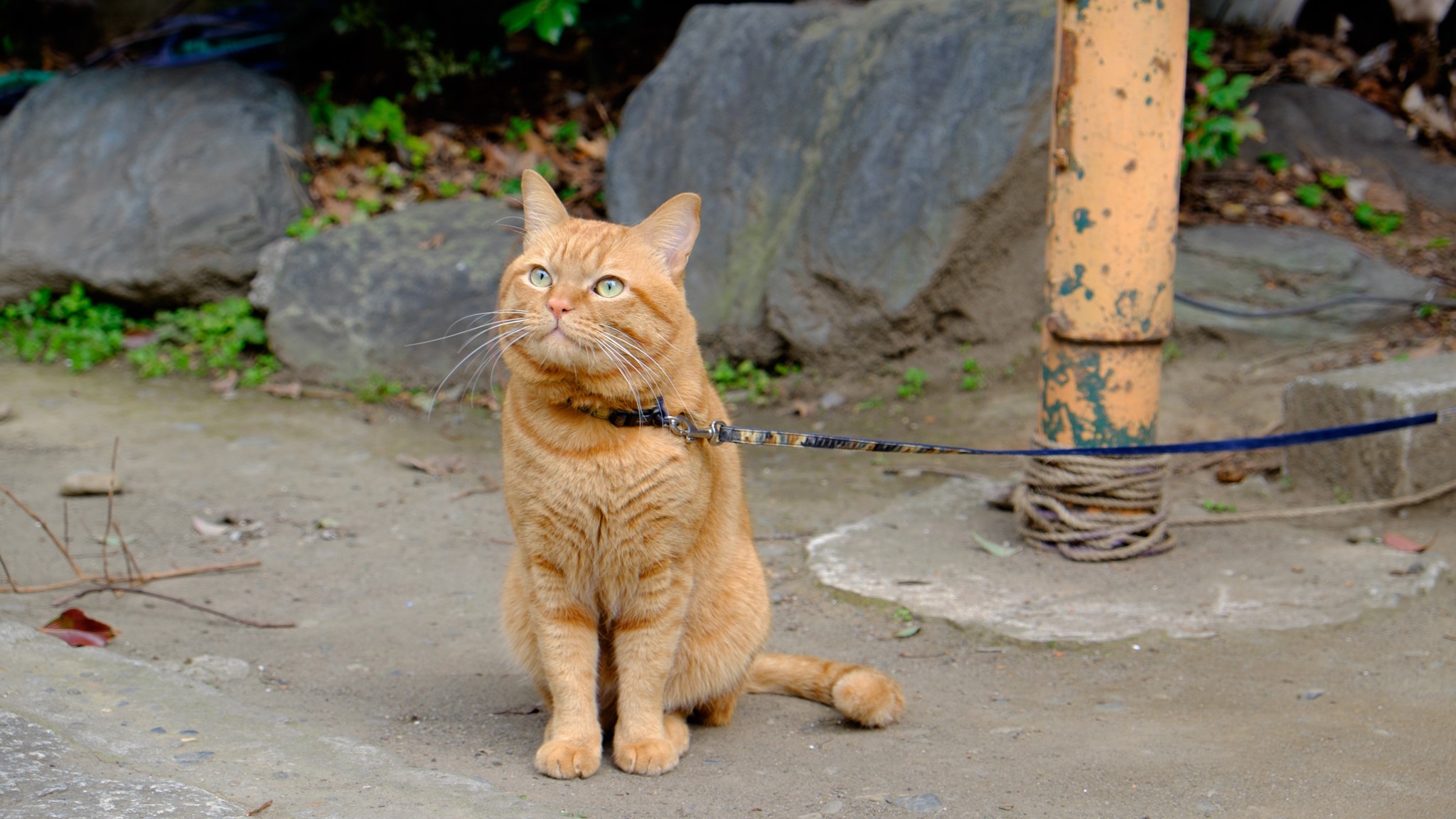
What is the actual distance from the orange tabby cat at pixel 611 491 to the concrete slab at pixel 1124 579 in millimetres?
1123

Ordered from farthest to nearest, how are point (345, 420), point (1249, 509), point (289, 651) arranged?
point (345, 420), point (1249, 509), point (289, 651)

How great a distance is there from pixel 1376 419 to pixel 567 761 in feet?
10.8

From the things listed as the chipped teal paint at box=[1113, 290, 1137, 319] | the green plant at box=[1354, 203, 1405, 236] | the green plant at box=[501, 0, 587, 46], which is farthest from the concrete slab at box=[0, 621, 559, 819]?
the green plant at box=[1354, 203, 1405, 236]

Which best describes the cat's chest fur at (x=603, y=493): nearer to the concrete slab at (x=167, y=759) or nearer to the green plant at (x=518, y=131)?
the concrete slab at (x=167, y=759)

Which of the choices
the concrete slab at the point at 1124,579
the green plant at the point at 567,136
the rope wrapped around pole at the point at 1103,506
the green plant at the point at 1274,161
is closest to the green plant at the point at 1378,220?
the green plant at the point at 1274,161

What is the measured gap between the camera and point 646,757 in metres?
2.47

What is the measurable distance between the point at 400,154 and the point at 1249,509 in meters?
5.48

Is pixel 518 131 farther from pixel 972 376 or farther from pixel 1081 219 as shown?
pixel 1081 219

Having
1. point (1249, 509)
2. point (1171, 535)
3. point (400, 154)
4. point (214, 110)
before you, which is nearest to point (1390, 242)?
point (1249, 509)

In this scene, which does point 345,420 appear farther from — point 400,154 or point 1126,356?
point 1126,356

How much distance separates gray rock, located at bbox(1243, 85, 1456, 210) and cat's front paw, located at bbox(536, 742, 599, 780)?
614cm

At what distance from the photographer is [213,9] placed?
8602mm

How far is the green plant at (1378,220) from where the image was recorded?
→ 20.7 feet

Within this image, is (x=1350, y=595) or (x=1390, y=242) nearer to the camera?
(x=1350, y=595)
